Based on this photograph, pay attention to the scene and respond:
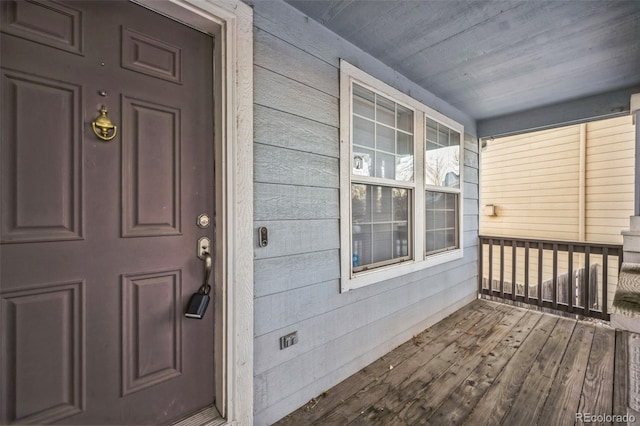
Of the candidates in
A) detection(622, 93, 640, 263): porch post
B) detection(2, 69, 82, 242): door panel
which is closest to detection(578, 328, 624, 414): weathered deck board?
detection(622, 93, 640, 263): porch post

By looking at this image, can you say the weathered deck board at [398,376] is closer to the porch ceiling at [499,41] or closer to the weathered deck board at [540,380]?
the weathered deck board at [540,380]

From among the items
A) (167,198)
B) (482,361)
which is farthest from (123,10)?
(482,361)

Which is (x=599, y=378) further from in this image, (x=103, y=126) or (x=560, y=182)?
(x=560, y=182)

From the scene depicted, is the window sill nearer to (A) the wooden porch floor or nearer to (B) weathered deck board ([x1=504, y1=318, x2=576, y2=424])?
(A) the wooden porch floor

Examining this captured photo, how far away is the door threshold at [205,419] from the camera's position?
136 cm

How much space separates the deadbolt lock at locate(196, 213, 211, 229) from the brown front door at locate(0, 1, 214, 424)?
3cm

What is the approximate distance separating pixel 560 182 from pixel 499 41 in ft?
12.0

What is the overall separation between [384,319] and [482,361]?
0.80 m

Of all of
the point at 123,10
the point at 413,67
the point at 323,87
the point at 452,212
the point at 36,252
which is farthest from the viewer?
the point at 452,212

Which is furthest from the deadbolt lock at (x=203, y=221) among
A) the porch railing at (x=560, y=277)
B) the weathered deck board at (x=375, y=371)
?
the porch railing at (x=560, y=277)

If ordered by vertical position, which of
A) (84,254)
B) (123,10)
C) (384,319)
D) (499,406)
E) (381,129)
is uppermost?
(123,10)

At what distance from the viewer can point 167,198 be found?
1.31 metres

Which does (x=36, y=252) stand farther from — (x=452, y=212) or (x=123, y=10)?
(x=452, y=212)

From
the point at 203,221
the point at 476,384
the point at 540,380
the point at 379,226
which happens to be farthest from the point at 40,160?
the point at 540,380
